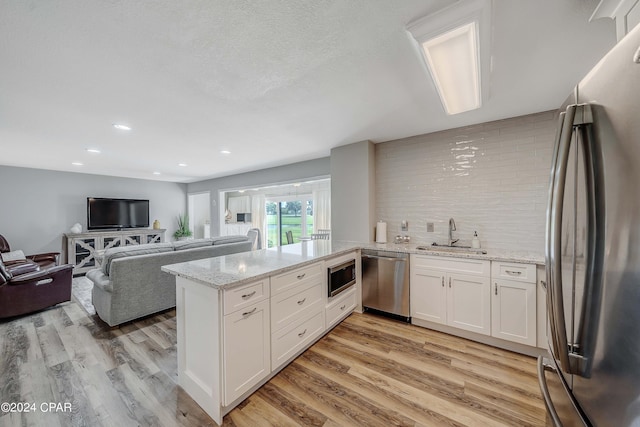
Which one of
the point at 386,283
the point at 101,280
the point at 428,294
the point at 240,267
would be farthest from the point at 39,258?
the point at 428,294

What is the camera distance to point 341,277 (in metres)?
2.71

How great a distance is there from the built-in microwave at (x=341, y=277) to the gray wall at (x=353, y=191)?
0.66 m

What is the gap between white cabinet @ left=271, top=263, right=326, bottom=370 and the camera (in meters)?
1.88

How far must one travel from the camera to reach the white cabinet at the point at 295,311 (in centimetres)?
188

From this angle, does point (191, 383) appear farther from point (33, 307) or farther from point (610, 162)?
point (33, 307)

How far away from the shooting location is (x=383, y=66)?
1.71 m

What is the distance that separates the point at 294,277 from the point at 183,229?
21.5 feet

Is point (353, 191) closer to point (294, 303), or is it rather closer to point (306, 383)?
point (294, 303)

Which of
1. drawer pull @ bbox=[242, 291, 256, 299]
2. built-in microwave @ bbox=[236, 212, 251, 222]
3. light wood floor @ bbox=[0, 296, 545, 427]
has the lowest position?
light wood floor @ bbox=[0, 296, 545, 427]

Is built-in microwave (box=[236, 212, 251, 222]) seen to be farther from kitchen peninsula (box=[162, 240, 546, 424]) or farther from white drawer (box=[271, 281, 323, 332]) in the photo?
white drawer (box=[271, 281, 323, 332])

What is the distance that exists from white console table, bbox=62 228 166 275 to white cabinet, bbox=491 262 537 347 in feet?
21.3

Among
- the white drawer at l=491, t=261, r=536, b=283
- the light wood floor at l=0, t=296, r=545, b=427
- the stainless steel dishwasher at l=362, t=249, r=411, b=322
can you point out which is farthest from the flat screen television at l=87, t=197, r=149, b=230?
the white drawer at l=491, t=261, r=536, b=283

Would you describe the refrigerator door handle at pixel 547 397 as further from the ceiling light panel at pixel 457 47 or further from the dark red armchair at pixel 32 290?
the dark red armchair at pixel 32 290

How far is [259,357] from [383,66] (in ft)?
7.50
